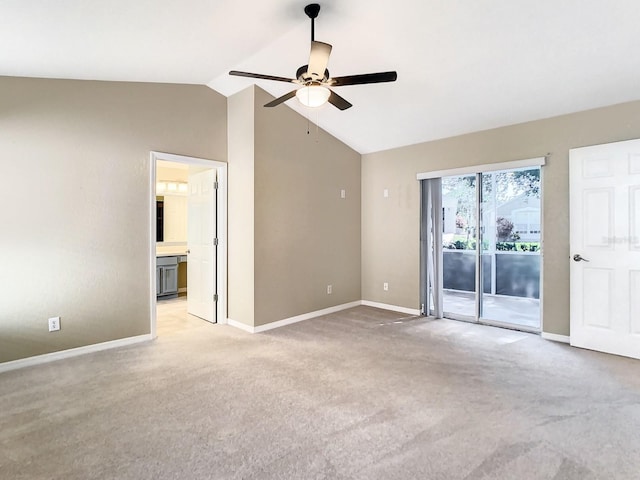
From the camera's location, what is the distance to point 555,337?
3.96 m

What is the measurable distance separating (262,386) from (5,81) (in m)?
3.45

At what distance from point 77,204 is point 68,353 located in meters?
1.46

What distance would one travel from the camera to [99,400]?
2.60 m

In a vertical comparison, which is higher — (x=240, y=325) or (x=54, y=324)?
(x=54, y=324)

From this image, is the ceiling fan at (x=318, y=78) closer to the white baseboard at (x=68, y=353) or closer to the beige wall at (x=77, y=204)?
the beige wall at (x=77, y=204)

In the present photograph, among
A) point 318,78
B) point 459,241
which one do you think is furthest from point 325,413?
point 459,241

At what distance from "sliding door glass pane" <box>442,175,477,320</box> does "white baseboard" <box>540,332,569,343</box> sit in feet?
2.90

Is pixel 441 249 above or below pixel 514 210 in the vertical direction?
below

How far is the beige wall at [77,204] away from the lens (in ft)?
10.4

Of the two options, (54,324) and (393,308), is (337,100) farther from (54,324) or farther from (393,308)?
(393,308)

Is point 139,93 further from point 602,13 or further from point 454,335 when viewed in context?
point 454,335

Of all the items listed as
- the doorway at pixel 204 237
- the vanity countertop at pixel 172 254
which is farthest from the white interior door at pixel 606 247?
the vanity countertop at pixel 172 254

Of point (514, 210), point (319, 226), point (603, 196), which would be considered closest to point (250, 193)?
point (319, 226)

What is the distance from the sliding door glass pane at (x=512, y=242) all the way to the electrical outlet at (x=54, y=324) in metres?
4.86
